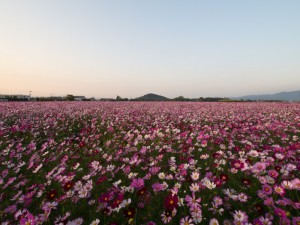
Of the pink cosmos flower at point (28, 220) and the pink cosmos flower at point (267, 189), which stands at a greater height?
the pink cosmos flower at point (267, 189)

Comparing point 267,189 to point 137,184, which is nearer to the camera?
point 267,189

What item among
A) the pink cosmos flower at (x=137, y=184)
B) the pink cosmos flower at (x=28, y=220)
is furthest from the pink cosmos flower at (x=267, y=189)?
the pink cosmos flower at (x=28, y=220)

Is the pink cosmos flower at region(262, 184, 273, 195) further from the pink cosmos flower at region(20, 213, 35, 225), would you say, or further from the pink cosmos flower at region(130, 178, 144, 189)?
the pink cosmos flower at region(20, 213, 35, 225)

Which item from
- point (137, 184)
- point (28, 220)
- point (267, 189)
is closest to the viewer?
point (28, 220)

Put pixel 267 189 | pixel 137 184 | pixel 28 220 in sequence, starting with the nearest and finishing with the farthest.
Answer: pixel 28 220, pixel 267 189, pixel 137 184

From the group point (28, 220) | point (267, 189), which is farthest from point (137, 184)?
point (267, 189)

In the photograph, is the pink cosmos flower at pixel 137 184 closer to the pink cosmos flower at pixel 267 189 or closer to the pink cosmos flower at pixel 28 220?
the pink cosmos flower at pixel 28 220

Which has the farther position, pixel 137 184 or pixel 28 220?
pixel 137 184

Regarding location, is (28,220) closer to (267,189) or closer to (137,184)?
(137,184)

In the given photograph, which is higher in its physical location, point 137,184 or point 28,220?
point 137,184

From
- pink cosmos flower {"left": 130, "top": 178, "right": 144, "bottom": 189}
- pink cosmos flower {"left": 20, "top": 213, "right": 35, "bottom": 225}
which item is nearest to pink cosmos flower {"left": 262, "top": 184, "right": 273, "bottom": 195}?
pink cosmos flower {"left": 130, "top": 178, "right": 144, "bottom": 189}

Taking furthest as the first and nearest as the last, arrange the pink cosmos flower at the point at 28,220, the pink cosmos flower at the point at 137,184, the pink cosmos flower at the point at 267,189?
1. the pink cosmos flower at the point at 137,184
2. the pink cosmos flower at the point at 267,189
3. the pink cosmos flower at the point at 28,220

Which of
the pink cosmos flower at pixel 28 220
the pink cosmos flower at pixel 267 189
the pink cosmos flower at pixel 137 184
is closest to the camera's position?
the pink cosmos flower at pixel 28 220

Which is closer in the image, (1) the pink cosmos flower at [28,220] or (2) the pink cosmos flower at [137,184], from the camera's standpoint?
(1) the pink cosmos flower at [28,220]
